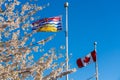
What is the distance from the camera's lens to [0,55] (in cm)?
1423

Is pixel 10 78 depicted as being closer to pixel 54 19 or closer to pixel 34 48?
pixel 34 48

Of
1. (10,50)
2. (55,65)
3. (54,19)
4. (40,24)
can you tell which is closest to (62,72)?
(55,65)

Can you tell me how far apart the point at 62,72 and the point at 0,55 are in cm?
178

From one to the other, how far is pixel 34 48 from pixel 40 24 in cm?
1003

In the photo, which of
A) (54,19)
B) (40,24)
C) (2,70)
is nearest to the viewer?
(2,70)

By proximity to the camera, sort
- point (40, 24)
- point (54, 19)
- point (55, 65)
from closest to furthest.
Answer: point (55, 65) → point (40, 24) → point (54, 19)

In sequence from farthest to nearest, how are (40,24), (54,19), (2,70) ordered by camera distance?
(54,19) → (40,24) → (2,70)

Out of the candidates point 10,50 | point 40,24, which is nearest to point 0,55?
point 10,50

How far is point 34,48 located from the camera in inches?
588

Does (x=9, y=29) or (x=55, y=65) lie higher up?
(x=9, y=29)

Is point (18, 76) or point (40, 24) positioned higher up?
point (40, 24)

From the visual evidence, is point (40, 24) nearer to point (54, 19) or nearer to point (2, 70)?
point (54, 19)

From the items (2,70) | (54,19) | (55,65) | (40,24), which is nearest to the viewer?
(2,70)

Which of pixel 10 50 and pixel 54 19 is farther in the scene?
pixel 54 19
